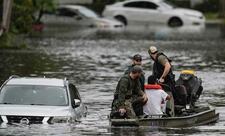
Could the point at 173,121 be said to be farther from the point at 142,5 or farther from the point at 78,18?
the point at 142,5

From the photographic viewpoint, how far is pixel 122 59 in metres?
43.2

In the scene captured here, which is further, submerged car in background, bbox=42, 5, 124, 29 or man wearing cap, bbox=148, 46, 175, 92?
submerged car in background, bbox=42, 5, 124, 29

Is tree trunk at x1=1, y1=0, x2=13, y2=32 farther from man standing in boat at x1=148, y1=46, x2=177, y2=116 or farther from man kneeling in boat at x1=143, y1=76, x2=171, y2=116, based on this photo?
man kneeling in boat at x1=143, y1=76, x2=171, y2=116

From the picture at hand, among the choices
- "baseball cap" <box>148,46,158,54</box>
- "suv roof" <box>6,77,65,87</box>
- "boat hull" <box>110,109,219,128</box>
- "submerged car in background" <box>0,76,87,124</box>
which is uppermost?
"baseball cap" <box>148,46,158,54</box>

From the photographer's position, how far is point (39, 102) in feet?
71.3

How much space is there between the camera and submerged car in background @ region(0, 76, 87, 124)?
20703 millimetres

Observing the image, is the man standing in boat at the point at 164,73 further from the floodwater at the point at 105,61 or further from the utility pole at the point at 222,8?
the utility pole at the point at 222,8

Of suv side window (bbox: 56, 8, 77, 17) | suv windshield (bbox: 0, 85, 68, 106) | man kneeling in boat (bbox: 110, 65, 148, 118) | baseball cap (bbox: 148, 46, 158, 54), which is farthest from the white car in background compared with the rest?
man kneeling in boat (bbox: 110, 65, 148, 118)

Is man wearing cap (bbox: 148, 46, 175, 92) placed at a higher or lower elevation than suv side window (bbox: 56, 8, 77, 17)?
lower

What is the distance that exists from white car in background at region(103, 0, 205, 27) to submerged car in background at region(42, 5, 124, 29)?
6.24ft

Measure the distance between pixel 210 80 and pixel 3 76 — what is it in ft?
23.8

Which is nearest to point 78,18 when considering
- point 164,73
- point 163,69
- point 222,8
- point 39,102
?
point 222,8

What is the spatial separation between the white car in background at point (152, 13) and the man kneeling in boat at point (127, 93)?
50.6 metres

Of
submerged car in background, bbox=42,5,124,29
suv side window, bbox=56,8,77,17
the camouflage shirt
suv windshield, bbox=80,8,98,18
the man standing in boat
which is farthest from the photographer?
suv side window, bbox=56,8,77,17
